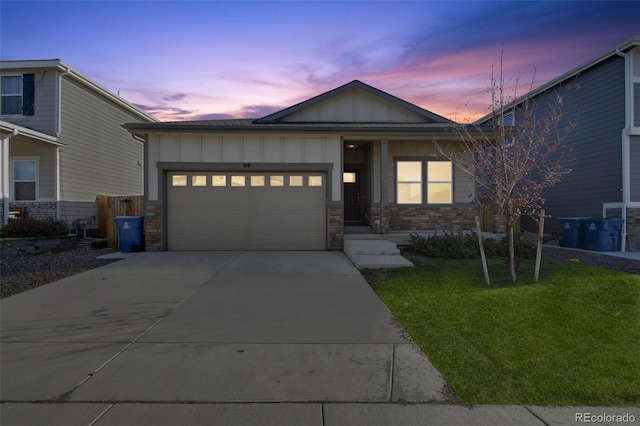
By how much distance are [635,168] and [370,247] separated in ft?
30.4

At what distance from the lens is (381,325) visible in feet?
16.5

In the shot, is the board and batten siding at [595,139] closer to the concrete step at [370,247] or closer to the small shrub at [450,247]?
the small shrub at [450,247]

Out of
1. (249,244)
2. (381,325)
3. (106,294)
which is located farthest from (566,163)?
(106,294)

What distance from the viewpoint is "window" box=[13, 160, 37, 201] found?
14.3 m

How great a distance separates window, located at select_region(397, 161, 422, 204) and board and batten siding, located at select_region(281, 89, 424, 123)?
6.52ft

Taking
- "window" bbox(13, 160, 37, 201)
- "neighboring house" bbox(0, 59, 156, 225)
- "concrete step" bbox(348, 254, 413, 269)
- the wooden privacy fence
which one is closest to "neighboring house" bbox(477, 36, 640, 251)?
"concrete step" bbox(348, 254, 413, 269)

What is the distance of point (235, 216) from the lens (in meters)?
11.8

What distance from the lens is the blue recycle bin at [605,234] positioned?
1206 cm

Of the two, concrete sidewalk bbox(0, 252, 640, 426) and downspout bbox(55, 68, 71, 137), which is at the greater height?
downspout bbox(55, 68, 71, 137)

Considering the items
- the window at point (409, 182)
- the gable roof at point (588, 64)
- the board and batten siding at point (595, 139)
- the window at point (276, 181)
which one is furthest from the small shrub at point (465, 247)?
the board and batten siding at point (595, 139)

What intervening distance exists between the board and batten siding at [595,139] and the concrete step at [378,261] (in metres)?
8.27

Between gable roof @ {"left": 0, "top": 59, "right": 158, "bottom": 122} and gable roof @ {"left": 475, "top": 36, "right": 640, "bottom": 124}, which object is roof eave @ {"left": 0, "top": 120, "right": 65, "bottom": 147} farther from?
gable roof @ {"left": 475, "top": 36, "right": 640, "bottom": 124}

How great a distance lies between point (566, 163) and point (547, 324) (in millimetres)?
12157

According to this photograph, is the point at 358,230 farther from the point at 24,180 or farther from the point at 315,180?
the point at 24,180
